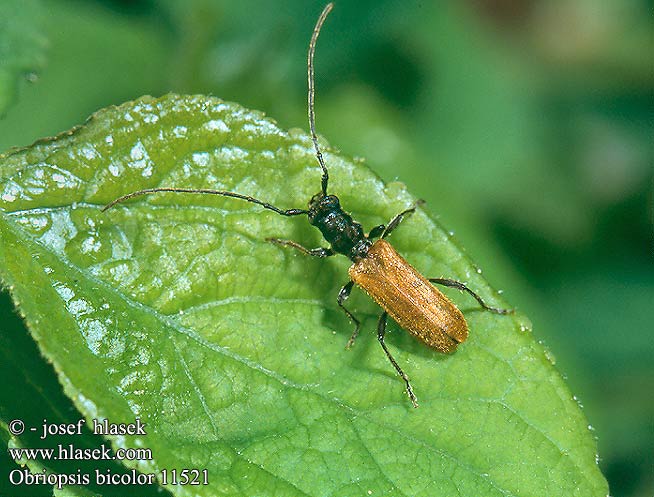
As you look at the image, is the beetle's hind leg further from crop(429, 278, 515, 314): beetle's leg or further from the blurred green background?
the blurred green background

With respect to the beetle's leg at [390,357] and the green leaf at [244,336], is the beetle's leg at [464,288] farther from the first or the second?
the beetle's leg at [390,357]

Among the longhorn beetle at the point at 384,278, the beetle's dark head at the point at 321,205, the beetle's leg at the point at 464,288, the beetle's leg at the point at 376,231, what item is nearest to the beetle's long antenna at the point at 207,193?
the longhorn beetle at the point at 384,278

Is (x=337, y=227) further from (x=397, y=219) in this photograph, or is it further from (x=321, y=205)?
(x=397, y=219)

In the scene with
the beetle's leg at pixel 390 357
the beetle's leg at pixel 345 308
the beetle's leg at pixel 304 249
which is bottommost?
the beetle's leg at pixel 390 357

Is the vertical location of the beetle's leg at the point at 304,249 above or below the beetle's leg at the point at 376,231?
above

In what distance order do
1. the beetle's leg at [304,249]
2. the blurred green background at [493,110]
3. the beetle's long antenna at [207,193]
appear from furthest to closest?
the blurred green background at [493,110] → the beetle's leg at [304,249] → the beetle's long antenna at [207,193]

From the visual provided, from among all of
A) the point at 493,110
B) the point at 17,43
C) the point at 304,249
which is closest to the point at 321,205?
the point at 304,249

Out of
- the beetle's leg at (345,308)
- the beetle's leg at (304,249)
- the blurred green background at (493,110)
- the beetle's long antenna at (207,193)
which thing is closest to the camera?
A: the beetle's long antenna at (207,193)
